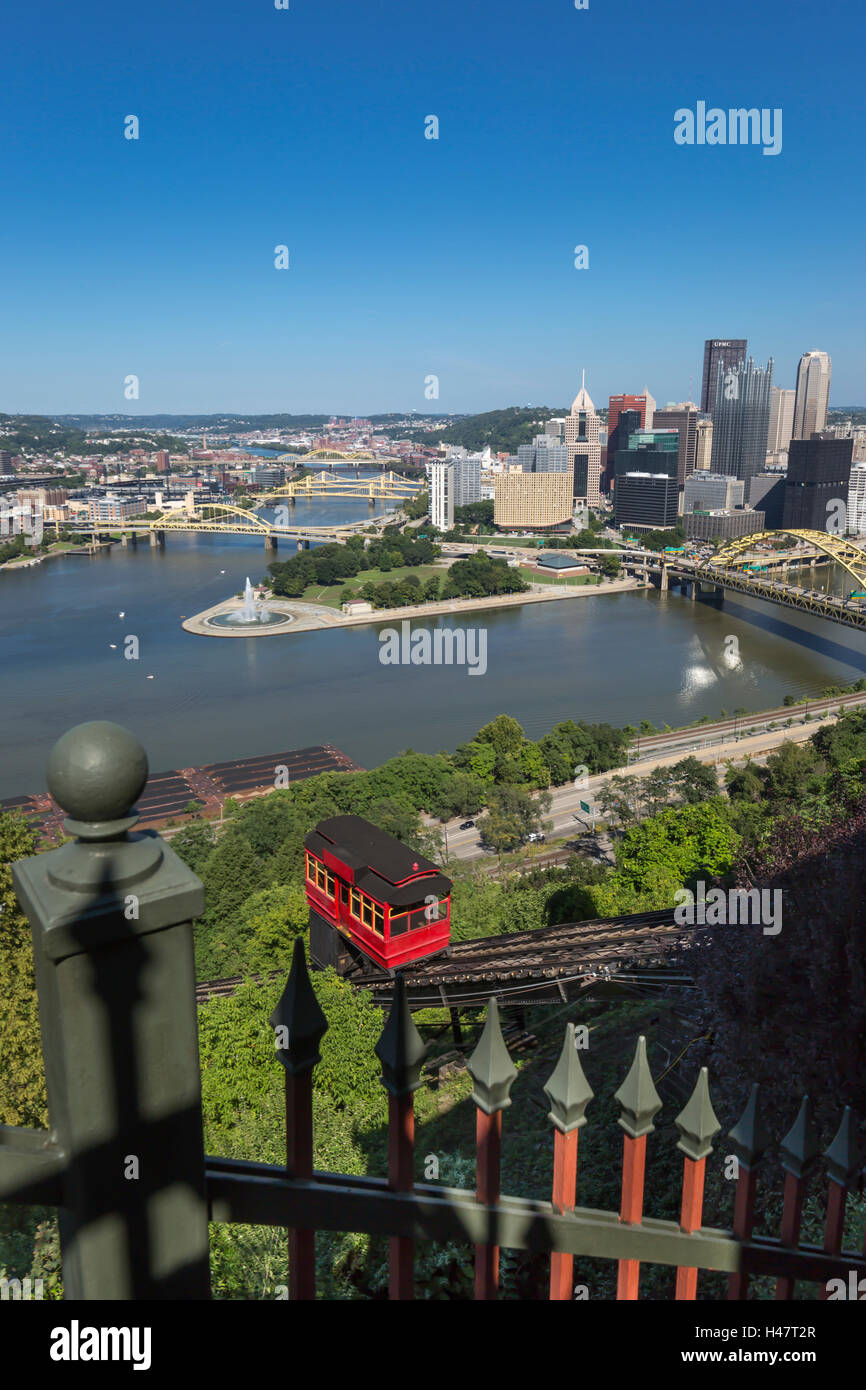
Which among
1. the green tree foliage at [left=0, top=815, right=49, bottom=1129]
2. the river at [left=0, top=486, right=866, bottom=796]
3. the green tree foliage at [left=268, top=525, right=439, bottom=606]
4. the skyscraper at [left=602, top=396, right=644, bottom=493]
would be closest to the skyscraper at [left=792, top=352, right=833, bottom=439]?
the skyscraper at [left=602, top=396, right=644, bottom=493]

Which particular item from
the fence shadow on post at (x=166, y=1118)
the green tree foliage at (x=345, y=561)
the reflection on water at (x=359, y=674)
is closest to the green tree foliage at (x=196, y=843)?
the reflection on water at (x=359, y=674)

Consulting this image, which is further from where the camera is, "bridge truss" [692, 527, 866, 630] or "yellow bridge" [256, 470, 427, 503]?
"yellow bridge" [256, 470, 427, 503]

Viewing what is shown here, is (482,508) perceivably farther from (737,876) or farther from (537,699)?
(737,876)

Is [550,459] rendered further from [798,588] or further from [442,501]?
[798,588]

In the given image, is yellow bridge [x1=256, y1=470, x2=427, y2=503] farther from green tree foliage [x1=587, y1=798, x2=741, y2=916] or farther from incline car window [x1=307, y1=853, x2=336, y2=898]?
incline car window [x1=307, y1=853, x2=336, y2=898]

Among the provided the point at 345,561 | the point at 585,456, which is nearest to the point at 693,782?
the point at 345,561
